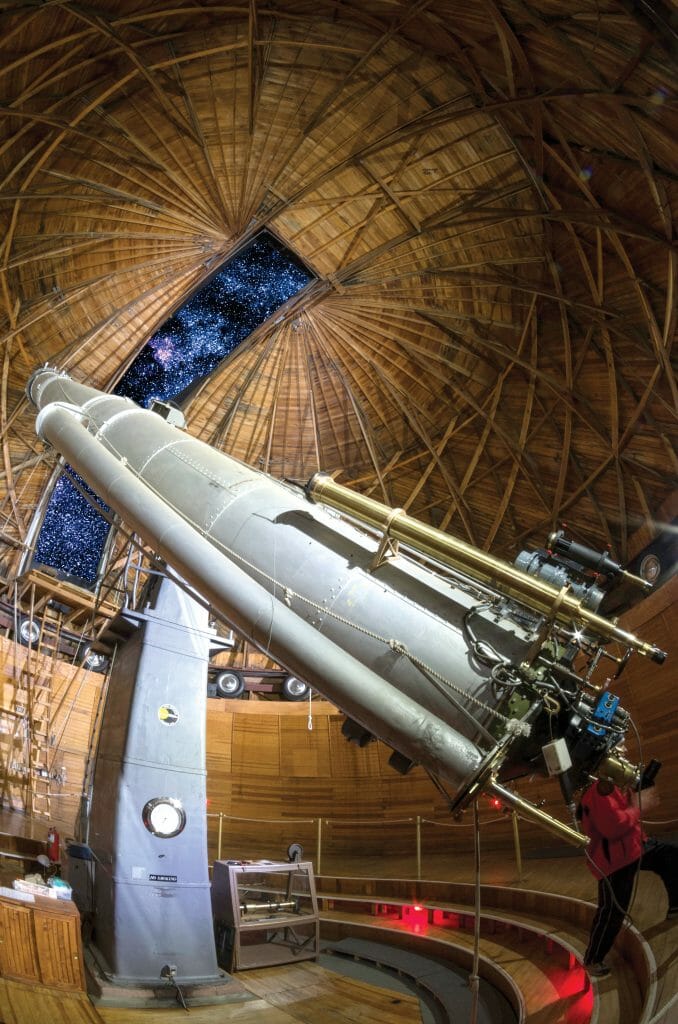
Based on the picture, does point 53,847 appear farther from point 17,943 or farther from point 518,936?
point 518,936

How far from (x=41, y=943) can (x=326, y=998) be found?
2166mm

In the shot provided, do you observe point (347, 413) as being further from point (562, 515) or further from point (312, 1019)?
point (312, 1019)

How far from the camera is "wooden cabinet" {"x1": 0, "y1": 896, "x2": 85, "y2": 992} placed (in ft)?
12.0

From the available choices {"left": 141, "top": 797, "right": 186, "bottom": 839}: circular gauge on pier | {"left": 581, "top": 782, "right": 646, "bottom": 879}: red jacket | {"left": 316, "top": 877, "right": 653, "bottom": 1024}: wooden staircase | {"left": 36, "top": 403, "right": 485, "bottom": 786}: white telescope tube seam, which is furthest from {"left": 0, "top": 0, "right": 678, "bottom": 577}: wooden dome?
{"left": 141, "top": 797, "right": 186, "bottom": 839}: circular gauge on pier

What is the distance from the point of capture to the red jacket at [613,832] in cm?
447

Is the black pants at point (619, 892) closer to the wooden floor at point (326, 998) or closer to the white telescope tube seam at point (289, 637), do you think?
the wooden floor at point (326, 998)

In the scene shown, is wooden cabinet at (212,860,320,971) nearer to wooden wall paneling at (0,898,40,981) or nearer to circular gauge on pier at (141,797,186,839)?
circular gauge on pier at (141,797,186,839)

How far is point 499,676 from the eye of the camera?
349 cm

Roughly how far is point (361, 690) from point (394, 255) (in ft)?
32.5

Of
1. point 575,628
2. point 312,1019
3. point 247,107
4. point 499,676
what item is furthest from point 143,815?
point 247,107

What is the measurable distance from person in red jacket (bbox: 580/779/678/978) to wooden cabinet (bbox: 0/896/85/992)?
3154 millimetres

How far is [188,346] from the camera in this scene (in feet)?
47.2

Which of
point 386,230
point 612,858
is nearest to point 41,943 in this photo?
Result: point 612,858

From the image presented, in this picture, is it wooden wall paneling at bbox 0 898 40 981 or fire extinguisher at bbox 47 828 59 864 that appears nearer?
wooden wall paneling at bbox 0 898 40 981
